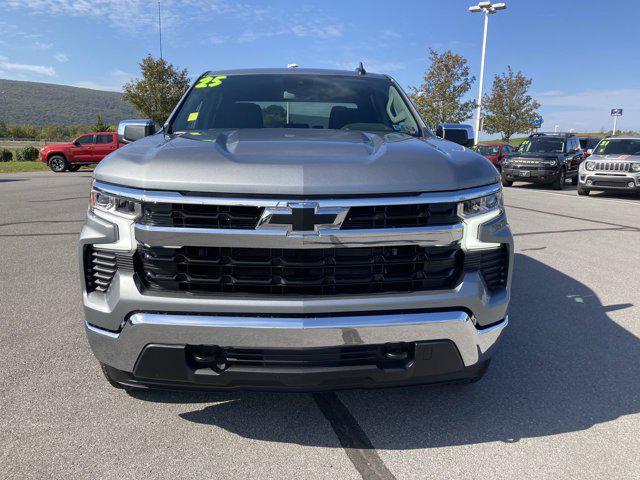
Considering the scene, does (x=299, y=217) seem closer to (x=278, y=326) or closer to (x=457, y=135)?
(x=278, y=326)

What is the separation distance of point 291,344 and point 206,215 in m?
0.63

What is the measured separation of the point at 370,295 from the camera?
6.73ft

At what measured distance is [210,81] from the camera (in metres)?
→ 3.73

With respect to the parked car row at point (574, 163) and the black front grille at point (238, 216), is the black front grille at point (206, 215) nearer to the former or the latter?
the black front grille at point (238, 216)

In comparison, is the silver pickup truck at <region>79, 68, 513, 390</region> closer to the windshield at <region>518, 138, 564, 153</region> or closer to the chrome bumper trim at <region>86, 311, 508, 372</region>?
the chrome bumper trim at <region>86, 311, 508, 372</region>

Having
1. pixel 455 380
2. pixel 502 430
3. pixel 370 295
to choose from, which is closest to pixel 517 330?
pixel 502 430

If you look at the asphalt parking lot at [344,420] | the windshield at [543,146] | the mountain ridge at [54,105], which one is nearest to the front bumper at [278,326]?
the asphalt parking lot at [344,420]

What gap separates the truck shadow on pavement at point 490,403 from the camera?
2402 millimetres

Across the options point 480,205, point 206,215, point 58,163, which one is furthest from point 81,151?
point 480,205

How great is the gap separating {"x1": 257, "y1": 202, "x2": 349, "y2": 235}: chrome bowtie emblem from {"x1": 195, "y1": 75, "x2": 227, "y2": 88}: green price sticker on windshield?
2.07 meters

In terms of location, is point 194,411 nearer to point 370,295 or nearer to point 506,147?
point 370,295

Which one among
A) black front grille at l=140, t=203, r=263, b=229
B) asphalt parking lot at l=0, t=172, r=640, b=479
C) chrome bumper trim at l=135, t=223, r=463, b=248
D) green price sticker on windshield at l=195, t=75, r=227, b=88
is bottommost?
asphalt parking lot at l=0, t=172, r=640, b=479

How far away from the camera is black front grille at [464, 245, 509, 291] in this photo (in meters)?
2.15

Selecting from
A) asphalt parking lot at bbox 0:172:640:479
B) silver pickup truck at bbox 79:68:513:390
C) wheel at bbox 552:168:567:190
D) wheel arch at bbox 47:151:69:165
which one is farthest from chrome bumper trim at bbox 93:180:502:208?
wheel arch at bbox 47:151:69:165
